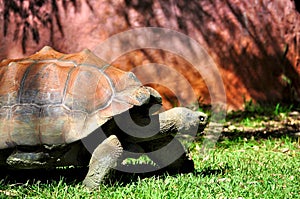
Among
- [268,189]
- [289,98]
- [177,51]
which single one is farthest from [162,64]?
[268,189]

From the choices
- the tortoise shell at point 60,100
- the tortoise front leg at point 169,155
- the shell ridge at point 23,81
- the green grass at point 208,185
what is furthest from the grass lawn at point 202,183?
the shell ridge at point 23,81

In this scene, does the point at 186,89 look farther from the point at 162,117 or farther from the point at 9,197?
the point at 9,197

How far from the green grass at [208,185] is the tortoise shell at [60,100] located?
351mm

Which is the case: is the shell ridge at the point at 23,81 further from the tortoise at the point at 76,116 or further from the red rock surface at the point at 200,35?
the red rock surface at the point at 200,35

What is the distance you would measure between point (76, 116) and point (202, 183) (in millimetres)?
1033

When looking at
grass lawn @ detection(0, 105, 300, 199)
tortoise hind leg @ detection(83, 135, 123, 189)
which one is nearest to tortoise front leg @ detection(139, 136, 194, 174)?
grass lawn @ detection(0, 105, 300, 199)

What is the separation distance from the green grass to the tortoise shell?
0.35 m

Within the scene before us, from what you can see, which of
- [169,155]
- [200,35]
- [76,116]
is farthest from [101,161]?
[200,35]

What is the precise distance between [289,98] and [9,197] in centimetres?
534

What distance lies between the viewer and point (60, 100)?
3.75 metres

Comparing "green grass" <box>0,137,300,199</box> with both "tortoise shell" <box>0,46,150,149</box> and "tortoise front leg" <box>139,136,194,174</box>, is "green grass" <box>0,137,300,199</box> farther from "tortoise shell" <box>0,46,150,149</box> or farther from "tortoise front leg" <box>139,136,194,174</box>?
"tortoise shell" <box>0,46,150,149</box>

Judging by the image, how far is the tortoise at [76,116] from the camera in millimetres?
3693

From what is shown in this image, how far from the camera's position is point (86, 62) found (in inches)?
157

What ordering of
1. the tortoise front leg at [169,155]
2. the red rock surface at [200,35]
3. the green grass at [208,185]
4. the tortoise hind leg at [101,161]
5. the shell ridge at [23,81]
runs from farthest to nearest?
the red rock surface at [200,35]
the tortoise front leg at [169,155]
the shell ridge at [23,81]
the tortoise hind leg at [101,161]
the green grass at [208,185]
